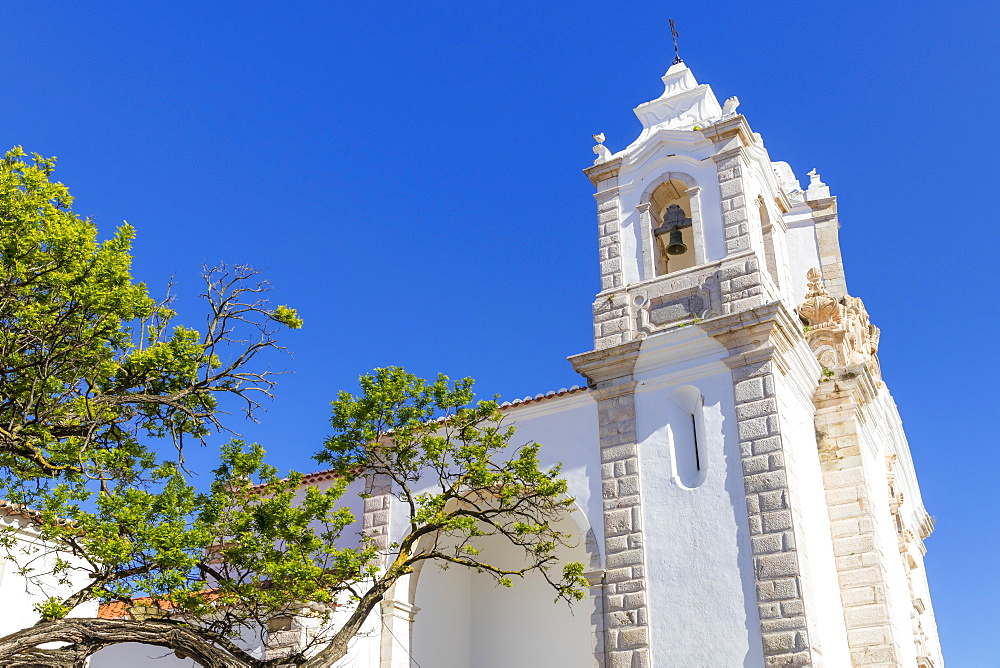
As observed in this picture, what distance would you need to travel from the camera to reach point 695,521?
1255 centimetres

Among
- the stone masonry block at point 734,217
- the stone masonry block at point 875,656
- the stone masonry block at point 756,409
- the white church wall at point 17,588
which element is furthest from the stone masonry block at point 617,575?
the white church wall at point 17,588

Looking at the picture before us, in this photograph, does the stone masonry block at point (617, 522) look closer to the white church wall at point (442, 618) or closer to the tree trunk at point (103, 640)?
the white church wall at point (442, 618)

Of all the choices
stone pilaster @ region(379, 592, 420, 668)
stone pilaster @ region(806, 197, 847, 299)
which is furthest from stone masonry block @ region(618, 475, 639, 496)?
stone pilaster @ region(806, 197, 847, 299)

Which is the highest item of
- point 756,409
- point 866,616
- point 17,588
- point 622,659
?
point 756,409

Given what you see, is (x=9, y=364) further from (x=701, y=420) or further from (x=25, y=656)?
(x=701, y=420)

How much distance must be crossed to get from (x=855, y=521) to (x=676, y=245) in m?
4.91

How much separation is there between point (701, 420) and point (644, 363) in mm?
1248

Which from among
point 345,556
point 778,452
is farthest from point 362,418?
point 778,452

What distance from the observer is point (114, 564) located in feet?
31.8

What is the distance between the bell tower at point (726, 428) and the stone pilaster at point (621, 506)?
22 mm

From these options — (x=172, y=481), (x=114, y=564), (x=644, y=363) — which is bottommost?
(x=114, y=564)

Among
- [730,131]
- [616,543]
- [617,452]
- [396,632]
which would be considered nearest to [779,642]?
[616,543]

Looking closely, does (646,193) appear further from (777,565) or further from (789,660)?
(789,660)

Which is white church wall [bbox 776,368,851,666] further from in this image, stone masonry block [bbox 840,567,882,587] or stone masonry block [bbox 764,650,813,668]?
stone masonry block [bbox 764,650,813,668]
